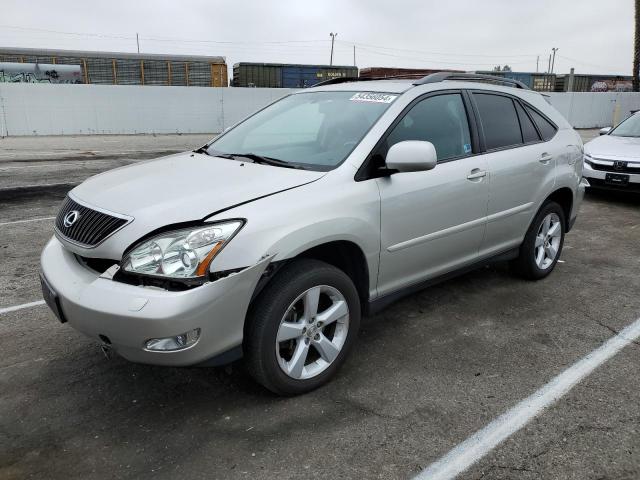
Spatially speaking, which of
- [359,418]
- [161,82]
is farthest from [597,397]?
[161,82]

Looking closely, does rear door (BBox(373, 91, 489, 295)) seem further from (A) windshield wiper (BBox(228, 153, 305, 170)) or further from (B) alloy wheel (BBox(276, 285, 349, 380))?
(A) windshield wiper (BBox(228, 153, 305, 170))

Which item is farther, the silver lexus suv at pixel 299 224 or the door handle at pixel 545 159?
the door handle at pixel 545 159

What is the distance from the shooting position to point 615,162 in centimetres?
822

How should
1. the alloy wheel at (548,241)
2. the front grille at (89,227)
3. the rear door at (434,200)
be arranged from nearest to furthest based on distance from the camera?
the front grille at (89,227), the rear door at (434,200), the alloy wheel at (548,241)

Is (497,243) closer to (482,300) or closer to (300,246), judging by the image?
(482,300)

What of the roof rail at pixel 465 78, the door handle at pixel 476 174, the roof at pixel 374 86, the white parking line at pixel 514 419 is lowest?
the white parking line at pixel 514 419

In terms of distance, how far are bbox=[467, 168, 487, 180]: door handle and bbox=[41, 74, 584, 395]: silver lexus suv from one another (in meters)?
0.01

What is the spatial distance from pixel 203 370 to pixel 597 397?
2260 millimetres

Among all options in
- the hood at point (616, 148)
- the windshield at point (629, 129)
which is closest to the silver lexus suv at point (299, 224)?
the hood at point (616, 148)

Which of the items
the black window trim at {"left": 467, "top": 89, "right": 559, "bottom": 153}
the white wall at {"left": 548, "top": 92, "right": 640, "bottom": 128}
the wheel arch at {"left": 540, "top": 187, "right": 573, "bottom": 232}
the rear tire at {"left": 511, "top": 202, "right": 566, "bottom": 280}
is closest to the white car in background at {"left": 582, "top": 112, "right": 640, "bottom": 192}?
the wheel arch at {"left": 540, "top": 187, "right": 573, "bottom": 232}

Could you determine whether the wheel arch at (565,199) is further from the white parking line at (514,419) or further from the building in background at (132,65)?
the building in background at (132,65)

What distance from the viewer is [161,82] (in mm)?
→ 31422

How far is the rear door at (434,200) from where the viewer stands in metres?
3.30

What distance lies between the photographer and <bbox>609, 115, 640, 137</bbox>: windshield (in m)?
9.26
